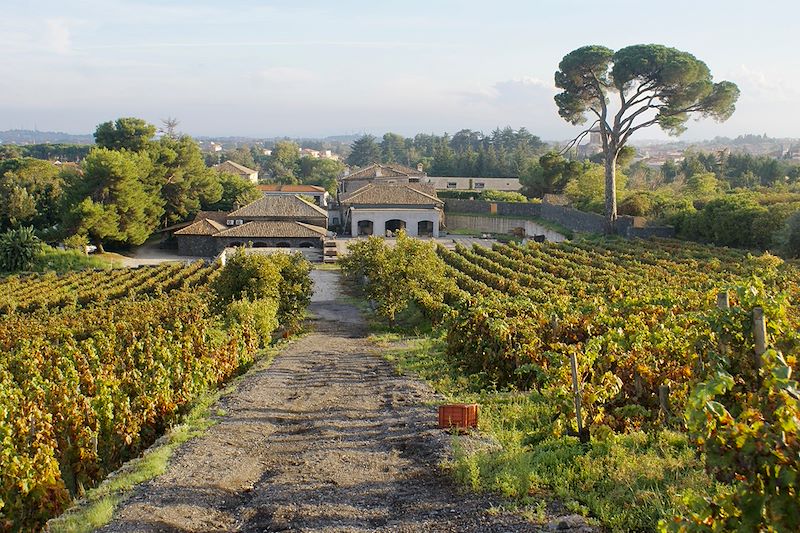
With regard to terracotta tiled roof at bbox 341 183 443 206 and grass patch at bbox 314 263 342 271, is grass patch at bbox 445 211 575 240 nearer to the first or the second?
terracotta tiled roof at bbox 341 183 443 206

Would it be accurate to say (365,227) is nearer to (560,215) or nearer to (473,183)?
(560,215)

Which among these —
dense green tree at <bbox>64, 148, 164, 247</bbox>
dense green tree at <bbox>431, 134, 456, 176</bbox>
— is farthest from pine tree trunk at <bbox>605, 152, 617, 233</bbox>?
dense green tree at <bbox>431, 134, 456, 176</bbox>

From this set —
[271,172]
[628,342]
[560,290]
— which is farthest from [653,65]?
[271,172]

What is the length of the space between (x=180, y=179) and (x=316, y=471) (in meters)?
55.0

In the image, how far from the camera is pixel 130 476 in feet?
25.7

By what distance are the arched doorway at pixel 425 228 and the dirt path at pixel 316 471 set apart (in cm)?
4075

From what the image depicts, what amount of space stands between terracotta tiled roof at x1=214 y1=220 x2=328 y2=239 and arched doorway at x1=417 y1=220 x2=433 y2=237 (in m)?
8.10

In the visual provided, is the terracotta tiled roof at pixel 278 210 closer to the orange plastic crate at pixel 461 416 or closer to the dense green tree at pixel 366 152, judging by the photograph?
the orange plastic crate at pixel 461 416

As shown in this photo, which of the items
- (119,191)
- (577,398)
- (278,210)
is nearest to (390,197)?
(278,210)

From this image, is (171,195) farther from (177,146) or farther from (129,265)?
(129,265)

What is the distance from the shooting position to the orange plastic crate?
351 inches

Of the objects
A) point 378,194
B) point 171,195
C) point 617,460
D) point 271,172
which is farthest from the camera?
point 271,172

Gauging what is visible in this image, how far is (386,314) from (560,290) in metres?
6.38

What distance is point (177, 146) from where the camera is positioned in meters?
61.3
